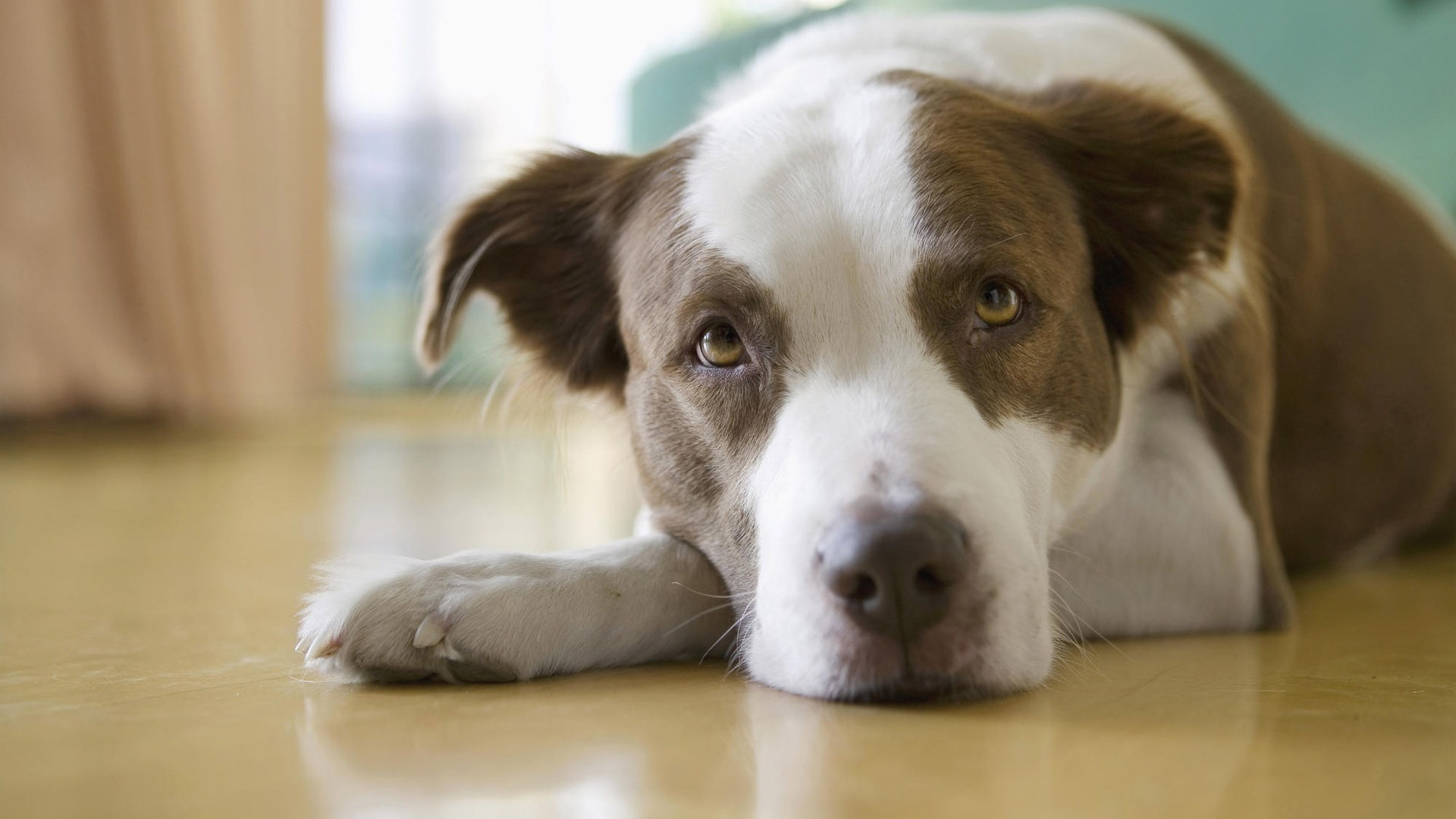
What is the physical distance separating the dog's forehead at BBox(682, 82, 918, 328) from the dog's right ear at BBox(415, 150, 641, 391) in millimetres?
323

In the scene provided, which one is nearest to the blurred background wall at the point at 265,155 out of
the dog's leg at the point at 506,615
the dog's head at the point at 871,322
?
the dog's head at the point at 871,322

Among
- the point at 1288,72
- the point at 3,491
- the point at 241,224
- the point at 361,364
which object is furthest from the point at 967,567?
the point at 361,364

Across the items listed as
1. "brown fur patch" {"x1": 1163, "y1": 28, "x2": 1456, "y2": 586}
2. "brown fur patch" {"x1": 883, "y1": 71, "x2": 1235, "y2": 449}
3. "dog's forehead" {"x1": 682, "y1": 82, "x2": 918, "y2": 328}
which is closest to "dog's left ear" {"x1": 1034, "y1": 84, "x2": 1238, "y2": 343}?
"brown fur patch" {"x1": 883, "y1": 71, "x2": 1235, "y2": 449}

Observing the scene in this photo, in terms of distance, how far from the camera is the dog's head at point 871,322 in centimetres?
160

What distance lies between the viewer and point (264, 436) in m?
6.92

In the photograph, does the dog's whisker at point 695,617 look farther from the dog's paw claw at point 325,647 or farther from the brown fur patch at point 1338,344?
the brown fur patch at point 1338,344

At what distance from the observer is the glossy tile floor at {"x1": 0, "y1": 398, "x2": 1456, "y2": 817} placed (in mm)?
1253

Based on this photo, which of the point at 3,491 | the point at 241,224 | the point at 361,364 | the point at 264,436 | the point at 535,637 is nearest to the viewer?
the point at 535,637

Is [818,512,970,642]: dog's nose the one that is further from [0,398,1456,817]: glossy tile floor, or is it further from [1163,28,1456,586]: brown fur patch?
[1163,28,1456,586]: brown fur patch

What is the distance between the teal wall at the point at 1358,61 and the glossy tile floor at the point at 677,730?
1.93m

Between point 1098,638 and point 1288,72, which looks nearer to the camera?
point 1098,638

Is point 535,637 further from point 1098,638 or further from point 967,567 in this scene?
point 1098,638

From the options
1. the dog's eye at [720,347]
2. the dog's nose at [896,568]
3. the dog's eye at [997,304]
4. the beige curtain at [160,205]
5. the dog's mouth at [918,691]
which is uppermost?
the dog's eye at [997,304]

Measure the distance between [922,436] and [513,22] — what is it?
25.6 ft
